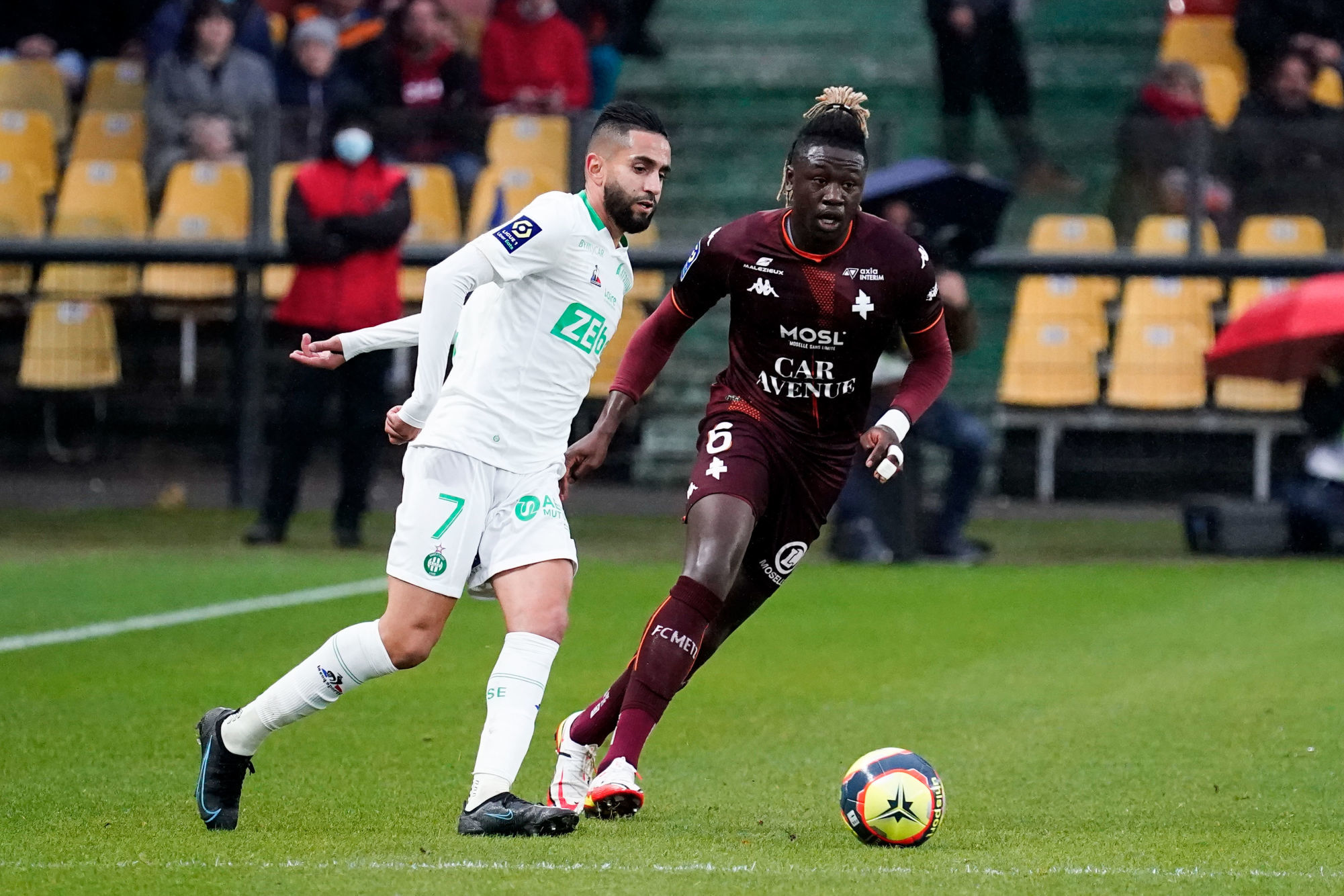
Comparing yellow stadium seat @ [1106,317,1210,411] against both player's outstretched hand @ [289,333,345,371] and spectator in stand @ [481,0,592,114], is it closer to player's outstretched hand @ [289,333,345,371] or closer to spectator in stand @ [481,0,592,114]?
spectator in stand @ [481,0,592,114]

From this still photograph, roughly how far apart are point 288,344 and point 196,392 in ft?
5.34

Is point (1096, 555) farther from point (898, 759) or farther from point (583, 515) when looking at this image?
point (898, 759)

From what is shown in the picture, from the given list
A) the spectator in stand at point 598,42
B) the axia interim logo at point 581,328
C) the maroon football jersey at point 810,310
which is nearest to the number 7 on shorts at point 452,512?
the axia interim logo at point 581,328

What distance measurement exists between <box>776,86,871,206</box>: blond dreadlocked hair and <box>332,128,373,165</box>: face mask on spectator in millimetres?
7518

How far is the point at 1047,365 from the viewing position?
16.0 metres

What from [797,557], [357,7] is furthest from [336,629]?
[357,7]

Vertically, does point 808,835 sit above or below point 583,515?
above

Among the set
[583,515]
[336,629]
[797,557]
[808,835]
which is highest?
[797,557]

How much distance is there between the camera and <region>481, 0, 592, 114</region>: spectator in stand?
55.8ft

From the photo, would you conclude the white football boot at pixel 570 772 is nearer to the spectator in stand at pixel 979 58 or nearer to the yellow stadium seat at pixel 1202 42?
the spectator in stand at pixel 979 58

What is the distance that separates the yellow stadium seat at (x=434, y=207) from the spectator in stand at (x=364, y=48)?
1475 mm

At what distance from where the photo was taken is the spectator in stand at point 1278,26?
17312 millimetres

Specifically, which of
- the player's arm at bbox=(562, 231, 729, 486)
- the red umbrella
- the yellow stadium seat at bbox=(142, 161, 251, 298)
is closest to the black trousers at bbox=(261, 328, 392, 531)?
the yellow stadium seat at bbox=(142, 161, 251, 298)

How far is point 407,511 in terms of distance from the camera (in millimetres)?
5871
